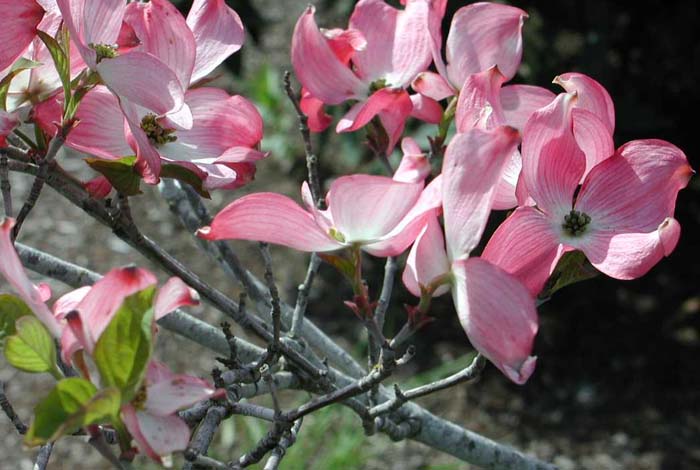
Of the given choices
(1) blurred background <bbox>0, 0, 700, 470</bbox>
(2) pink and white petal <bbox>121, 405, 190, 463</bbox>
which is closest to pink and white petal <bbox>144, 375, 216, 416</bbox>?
(2) pink and white petal <bbox>121, 405, 190, 463</bbox>

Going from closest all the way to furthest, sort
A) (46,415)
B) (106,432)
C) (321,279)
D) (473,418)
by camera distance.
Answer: (46,415) < (106,432) < (473,418) < (321,279)

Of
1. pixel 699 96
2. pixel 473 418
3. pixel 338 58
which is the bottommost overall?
pixel 473 418

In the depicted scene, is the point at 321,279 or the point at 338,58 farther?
the point at 321,279

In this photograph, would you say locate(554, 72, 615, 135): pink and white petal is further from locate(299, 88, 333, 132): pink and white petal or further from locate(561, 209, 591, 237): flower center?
locate(299, 88, 333, 132): pink and white petal

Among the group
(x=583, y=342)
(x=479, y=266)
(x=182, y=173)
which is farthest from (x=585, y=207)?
(x=583, y=342)

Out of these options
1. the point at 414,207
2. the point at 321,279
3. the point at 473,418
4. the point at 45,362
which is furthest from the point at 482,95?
the point at 321,279

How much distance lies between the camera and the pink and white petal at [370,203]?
49 centimetres

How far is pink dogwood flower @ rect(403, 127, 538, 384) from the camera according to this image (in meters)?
0.45

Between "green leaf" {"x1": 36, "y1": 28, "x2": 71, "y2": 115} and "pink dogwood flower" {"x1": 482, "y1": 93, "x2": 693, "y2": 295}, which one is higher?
"green leaf" {"x1": 36, "y1": 28, "x2": 71, "y2": 115}

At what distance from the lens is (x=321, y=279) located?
2.53m

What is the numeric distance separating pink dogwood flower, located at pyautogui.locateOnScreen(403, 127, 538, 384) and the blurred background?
1.33 m

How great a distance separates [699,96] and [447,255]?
77.2 inches

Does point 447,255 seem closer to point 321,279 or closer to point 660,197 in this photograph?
point 660,197

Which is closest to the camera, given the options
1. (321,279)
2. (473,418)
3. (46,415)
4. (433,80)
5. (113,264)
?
(46,415)
